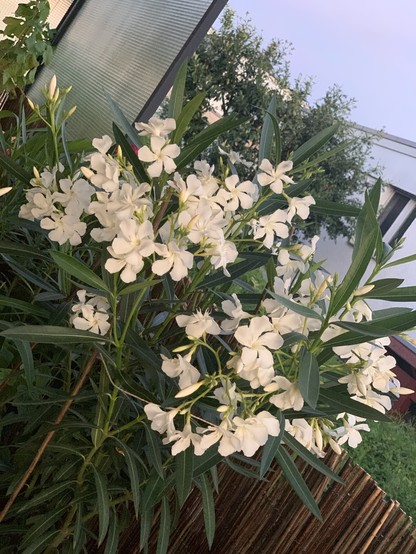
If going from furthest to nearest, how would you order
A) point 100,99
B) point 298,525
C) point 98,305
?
point 100,99, point 298,525, point 98,305

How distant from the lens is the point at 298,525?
1.46 meters

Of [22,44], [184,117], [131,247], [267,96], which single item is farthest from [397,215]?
[131,247]

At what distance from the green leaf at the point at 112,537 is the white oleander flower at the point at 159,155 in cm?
65

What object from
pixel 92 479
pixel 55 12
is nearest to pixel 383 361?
pixel 92 479

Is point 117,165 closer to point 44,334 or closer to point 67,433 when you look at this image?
point 44,334

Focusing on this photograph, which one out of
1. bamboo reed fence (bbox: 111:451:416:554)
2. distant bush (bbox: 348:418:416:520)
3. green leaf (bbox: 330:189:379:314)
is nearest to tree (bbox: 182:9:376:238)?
distant bush (bbox: 348:418:416:520)

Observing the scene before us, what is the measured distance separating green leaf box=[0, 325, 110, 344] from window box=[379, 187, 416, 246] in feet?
16.3

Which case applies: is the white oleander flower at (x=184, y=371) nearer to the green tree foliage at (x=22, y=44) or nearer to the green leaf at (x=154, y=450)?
the green leaf at (x=154, y=450)

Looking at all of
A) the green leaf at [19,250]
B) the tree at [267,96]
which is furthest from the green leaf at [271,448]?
Result: the tree at [267,96]

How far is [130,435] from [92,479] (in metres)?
0.13

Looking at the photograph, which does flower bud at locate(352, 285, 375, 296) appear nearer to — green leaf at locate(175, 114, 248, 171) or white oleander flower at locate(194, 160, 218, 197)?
white oleander flower at locate(194, 160, 218, 197)

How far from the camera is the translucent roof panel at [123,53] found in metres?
3.05

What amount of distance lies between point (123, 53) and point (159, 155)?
270 cm

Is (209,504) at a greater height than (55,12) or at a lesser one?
lesser
